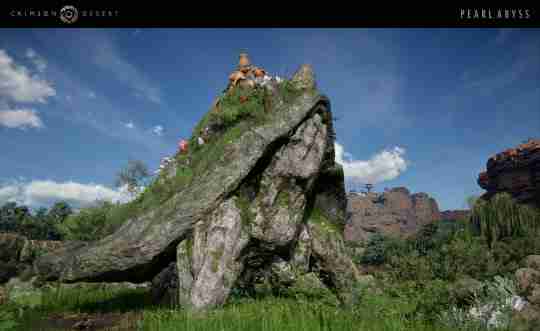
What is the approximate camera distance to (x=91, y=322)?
264 inches

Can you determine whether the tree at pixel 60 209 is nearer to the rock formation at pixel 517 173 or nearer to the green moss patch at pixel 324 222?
the green moss patch at pixel 324 222

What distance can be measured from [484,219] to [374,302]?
26.2m

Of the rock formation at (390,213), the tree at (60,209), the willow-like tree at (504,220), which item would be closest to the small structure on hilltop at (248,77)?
the willow-like tree at (504,220)

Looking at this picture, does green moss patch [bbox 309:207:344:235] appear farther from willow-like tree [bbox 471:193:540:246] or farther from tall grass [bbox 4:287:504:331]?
willow-like tree [bbox 471:193:540:246]

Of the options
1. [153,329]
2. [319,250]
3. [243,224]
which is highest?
[243,224]

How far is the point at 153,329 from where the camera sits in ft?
15.9

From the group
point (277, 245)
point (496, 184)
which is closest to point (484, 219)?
point (277, 245)

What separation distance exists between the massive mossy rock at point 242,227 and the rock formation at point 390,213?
72.6 meters

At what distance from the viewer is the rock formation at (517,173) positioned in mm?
56844

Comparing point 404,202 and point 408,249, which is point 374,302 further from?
point 404,202

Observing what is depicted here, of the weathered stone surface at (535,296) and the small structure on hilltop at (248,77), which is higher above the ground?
the small structure on hilltop at (248,77)

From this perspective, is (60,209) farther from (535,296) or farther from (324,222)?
(535,296)

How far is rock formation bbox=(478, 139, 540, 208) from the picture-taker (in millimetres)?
56844

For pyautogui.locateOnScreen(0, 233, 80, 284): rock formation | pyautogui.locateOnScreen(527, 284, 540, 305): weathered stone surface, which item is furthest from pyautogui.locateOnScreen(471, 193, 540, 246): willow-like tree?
pyautogui.locateOnScreen(0, 233, 80, 284): rock formation
